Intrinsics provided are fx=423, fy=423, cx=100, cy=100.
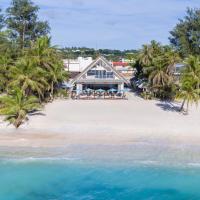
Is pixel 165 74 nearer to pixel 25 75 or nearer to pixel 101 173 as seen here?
pixel 25 75

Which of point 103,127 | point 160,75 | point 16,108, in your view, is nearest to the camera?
point 103,127

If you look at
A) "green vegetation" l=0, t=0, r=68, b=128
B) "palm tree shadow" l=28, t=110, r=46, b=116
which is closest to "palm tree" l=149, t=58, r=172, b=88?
"green vegetation" l=0, t=0, r=68, b=128

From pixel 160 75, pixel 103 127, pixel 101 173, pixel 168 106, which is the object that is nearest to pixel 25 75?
pixel 103 127

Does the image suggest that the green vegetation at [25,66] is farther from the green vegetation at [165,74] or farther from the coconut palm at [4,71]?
the green vegetation at [165,74]

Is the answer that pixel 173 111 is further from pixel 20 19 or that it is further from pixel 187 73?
pixel 20 19

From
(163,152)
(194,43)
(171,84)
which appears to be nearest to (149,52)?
(171,84)

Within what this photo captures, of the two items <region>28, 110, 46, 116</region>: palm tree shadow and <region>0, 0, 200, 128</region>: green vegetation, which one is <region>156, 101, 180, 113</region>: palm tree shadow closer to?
<region>0, 0, 200, 128</region>: green vegetation

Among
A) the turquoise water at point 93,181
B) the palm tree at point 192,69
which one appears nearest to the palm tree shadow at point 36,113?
the turquoise water at point 93,181
